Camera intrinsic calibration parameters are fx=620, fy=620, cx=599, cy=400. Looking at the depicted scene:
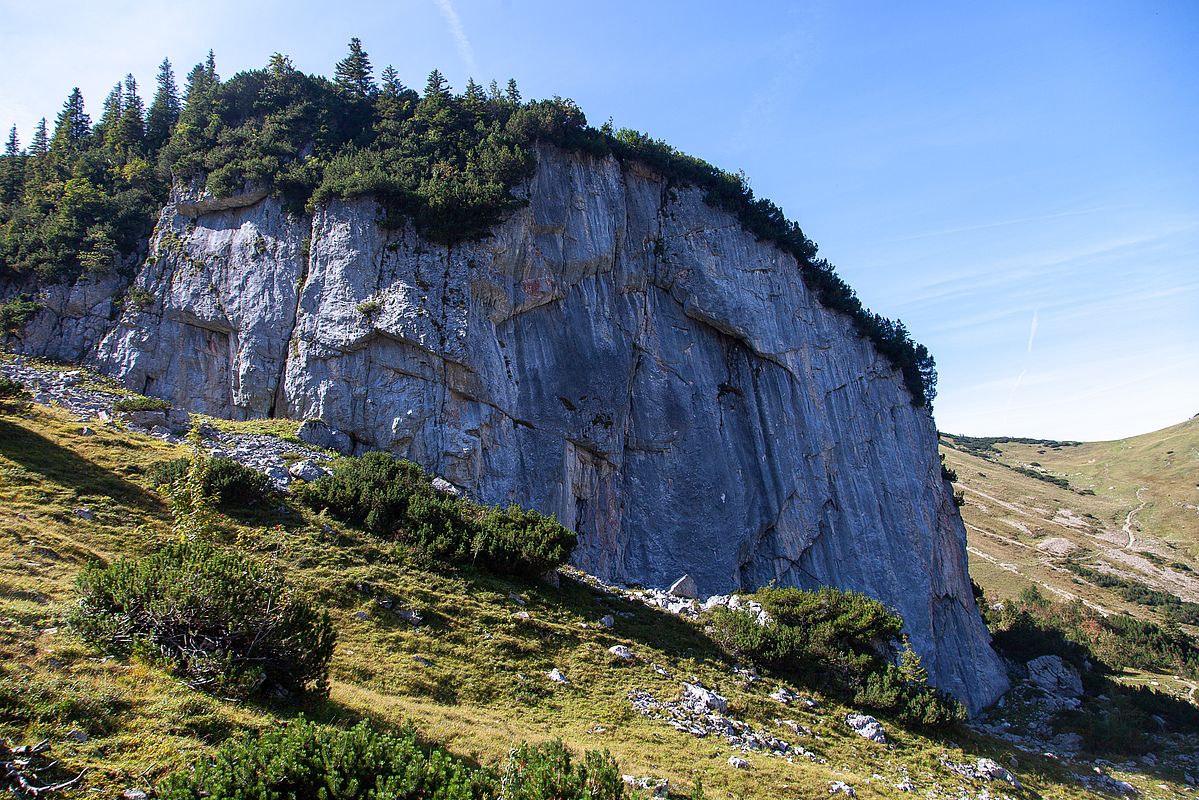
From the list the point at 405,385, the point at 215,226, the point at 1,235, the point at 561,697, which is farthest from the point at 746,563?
the point at 1,235

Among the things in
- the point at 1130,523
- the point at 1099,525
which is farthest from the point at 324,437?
the point at 1130,523

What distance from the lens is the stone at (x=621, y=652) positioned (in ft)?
49.9

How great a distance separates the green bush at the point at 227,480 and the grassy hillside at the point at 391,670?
0.65 m

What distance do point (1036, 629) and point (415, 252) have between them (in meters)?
51.9

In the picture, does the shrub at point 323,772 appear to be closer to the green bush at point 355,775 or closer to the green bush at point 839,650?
the green bush at point 355,775

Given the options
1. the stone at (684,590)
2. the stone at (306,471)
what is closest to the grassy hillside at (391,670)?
the stone at (306,471)

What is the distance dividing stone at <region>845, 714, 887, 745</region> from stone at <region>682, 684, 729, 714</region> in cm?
344

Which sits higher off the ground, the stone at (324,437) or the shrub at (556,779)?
the stone at (324,437)

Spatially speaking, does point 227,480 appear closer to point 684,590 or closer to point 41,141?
point 684,590

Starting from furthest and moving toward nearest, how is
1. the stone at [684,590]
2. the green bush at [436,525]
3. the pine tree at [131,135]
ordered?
the pine tree at [131,135] < the stone at [684,590] < the green bush at [436,525]

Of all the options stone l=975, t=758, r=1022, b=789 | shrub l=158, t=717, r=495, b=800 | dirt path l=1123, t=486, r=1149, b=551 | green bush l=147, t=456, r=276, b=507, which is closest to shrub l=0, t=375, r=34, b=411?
green bush l=147, t=456, r=276, b=507

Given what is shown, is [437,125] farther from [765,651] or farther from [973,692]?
[973,692]

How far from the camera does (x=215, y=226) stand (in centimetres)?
3216

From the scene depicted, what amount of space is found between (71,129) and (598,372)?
4312 cm
